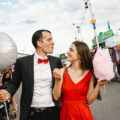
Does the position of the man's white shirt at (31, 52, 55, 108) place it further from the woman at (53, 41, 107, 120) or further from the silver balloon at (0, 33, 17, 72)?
the silver balloon at (0, 33, 17, 72)

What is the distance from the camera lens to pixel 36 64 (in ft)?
8.05

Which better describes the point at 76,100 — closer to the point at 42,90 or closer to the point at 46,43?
the point at 42,90

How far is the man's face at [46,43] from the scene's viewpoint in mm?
2461

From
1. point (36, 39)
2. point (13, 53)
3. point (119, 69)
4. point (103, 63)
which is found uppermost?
point (36, 39)

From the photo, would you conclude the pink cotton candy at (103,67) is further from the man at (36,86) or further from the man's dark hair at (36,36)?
the man's dark hair at (36,36)

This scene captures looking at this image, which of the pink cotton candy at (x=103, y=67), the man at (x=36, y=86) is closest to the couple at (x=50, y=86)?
the man at (x=36, y=86)

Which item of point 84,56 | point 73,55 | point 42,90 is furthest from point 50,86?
point 84,56

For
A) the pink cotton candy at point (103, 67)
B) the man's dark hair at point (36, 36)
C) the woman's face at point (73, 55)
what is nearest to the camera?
the pink cotton candy at point (103, 67)

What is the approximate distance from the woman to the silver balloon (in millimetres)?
763

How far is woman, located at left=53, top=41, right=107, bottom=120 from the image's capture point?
228cm

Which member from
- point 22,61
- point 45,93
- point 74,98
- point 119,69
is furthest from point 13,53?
point 119,69

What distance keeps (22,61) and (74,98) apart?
1.00 m

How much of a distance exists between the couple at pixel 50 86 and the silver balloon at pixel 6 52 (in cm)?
19

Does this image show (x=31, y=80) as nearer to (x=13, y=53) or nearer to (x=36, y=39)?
(x=13, y=53)
